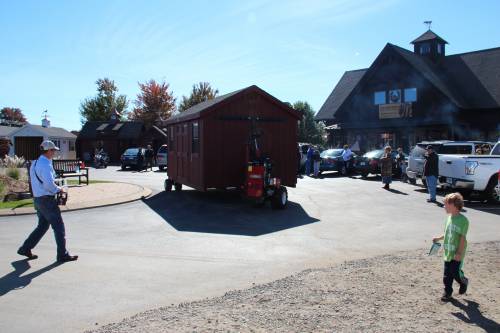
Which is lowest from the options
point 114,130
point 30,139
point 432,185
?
point 432,185

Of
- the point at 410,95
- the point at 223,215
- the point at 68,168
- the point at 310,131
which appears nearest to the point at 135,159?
the point at 68,168

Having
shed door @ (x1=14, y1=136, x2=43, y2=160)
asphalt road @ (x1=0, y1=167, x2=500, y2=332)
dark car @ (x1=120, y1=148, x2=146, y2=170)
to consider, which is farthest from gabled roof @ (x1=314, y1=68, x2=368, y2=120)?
shed door @ (x1=14, y1=136, x2=43, y2=160)

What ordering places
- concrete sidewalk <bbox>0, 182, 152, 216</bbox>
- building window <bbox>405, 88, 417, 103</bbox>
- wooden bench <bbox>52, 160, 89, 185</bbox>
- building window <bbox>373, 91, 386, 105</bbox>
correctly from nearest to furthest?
concrete sidewalk <bbox>0, 182, 152, 216</bbox>
wooden bench <bbox>52, 160, 89, 185</bbox>
building window <bbox>405, 88, 417, 103</bbox>
building window <bbox>373, 91, 386, 105</bbox>

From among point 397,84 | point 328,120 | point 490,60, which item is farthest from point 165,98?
point 490,60

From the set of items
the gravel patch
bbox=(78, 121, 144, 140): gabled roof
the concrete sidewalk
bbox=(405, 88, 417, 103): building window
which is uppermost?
bbox=(405, 88, 417, 103): building window

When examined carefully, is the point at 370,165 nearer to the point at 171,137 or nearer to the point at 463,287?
the point at 171,137

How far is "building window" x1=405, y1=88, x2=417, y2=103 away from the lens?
3206cm

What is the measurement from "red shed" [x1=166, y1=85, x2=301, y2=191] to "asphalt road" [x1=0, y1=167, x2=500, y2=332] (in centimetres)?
93

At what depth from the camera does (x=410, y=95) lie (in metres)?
32.4

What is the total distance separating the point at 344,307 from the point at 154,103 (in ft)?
205

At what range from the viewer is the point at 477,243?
27.8 ft

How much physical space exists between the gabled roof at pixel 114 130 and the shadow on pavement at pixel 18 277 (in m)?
39.3

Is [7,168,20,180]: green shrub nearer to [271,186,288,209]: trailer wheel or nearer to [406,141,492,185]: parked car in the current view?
[271,186,288,209]: trailer wheel

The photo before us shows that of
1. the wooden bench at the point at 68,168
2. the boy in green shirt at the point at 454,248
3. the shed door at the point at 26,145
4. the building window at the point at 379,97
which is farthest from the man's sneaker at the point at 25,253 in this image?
the shed door at the point at 26,145
